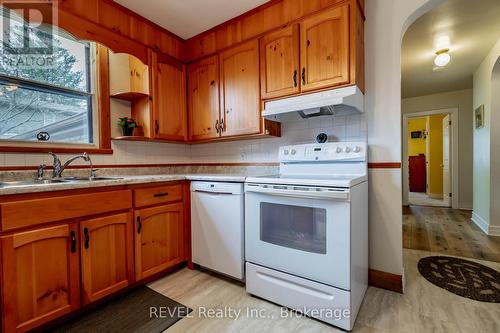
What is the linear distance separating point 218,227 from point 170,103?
147cm

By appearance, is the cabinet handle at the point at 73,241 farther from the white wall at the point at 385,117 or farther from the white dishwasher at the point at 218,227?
the white wall at the point at 385,117

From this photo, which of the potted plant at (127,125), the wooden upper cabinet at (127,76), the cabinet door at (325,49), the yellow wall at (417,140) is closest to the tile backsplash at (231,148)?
the potted plant at (127,125)

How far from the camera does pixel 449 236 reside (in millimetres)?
3047

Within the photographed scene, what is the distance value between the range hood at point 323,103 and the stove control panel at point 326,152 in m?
0.28

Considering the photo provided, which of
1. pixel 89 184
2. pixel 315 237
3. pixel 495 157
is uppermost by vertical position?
pixel 495 157

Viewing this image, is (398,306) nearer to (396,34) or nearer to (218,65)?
(396,34)

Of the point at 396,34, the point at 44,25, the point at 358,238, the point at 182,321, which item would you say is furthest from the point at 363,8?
the point at 182,321

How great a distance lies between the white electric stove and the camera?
4.52ft

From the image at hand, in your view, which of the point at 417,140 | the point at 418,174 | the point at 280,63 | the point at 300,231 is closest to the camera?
the point at 300,231

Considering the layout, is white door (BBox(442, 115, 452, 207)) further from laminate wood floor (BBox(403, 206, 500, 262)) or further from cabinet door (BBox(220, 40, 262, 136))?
cabinet door (BBox(220, 40, 262, 136))

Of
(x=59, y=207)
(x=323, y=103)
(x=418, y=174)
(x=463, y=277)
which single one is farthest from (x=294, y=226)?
(x=418, y=174)

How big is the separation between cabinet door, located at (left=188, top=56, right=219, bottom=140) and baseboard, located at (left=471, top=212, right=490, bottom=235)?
151 inches

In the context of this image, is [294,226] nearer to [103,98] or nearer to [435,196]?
[103,98]

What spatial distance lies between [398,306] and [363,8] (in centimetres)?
230
